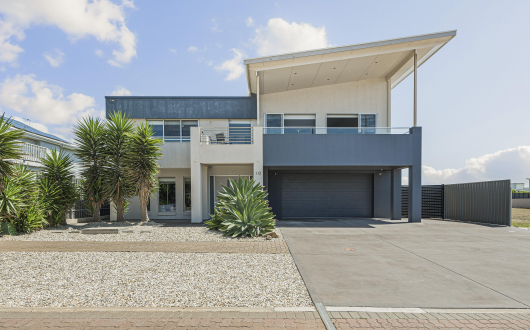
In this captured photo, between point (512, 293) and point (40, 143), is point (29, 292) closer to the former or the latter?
point (512, 293)

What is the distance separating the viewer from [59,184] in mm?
12516

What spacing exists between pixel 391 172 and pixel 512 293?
12.5 m

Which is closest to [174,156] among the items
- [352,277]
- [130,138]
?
[130,138]

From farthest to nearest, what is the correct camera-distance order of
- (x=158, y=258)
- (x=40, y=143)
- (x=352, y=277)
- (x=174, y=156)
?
(x=40, y=143) < (x=174, y=156) < (x=158, y=258) < (x=352, y=277)

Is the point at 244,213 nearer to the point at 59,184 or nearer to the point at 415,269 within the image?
the point at 415,269

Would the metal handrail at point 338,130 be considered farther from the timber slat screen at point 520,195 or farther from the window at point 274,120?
the timber slat screen at point 520,195

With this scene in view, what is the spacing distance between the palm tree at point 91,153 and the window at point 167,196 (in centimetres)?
335

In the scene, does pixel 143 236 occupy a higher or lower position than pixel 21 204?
lower

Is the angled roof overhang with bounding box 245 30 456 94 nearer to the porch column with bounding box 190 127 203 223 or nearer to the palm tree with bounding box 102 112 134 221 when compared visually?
the porch column with bounding box 190 127 203 223

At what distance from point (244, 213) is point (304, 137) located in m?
5.59

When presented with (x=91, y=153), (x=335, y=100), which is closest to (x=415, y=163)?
(x=335, y=100)

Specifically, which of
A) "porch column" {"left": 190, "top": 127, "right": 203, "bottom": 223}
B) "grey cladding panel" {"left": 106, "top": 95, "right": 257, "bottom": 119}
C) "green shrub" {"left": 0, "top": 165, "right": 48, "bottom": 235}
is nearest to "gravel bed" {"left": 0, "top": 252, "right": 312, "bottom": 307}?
"green shrub" {"left": 0, "top": 165, "right": 48, "bottom": 235}

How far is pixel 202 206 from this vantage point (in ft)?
49.8

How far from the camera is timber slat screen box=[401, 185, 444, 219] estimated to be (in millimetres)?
17828
